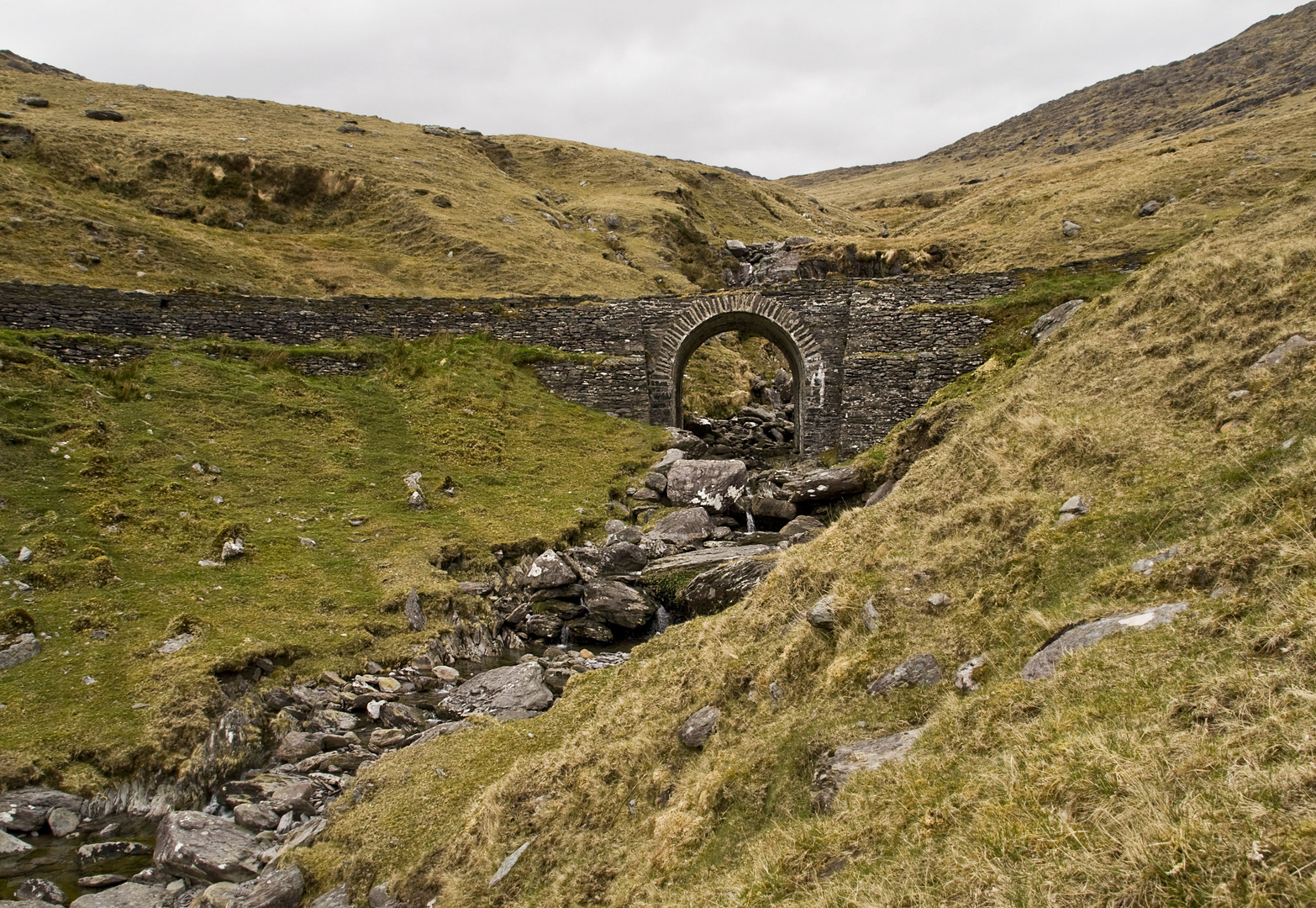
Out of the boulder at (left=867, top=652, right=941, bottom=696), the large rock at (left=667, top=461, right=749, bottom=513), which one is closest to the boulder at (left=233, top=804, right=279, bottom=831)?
A: the boulder at (left=867, top=652, right=941, bottom=696)

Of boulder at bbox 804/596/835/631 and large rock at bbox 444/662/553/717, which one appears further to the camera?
large rock at bbox 444/662/553/717

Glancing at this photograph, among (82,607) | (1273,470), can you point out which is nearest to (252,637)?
(82,607)

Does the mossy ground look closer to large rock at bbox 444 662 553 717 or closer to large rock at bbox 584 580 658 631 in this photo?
large rock at bbox 444 662 553 717

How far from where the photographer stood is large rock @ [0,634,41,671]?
14416mm

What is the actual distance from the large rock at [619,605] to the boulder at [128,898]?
1025 centimetres

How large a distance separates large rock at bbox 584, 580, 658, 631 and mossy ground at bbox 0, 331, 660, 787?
3621 millimetres

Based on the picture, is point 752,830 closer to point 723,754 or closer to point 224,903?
point 723,754

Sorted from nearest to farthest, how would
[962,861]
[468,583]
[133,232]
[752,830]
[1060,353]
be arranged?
[962,861] → [752,830] → [1060,353] → [468,583] → [133,232]

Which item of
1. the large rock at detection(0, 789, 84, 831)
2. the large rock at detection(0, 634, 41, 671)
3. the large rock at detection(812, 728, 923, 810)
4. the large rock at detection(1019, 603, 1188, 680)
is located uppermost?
the large rock at detection(1019, 603, 1188, 680)

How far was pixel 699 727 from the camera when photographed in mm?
9297

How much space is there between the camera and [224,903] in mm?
9750

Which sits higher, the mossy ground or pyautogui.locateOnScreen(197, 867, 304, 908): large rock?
the mossy ground

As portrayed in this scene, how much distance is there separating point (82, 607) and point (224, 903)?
958cm

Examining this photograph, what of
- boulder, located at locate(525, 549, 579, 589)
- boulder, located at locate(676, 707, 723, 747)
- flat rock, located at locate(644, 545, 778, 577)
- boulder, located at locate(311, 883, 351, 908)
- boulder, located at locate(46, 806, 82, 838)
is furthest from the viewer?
boulder, located at locate(525, 549, 579, 589)
